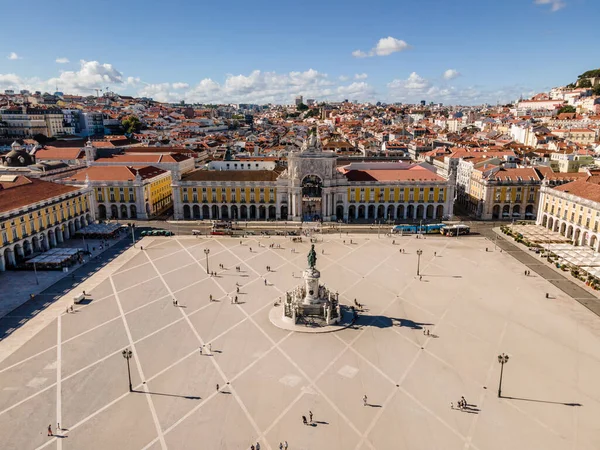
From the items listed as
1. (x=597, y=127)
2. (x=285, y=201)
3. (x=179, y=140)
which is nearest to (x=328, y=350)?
(x=285, y=201)

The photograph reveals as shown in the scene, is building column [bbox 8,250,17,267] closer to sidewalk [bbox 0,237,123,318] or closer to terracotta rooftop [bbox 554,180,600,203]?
sidewalk [bbox 0,237,123,318]

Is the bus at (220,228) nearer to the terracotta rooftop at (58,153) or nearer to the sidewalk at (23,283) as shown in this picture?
the sidewalk at (23,283)

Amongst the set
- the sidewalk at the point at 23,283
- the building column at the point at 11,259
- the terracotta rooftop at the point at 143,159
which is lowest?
the sidewalk at the point at 23,283

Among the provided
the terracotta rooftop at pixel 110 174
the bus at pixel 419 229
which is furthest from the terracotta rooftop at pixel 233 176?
the bus at pixel 419 229

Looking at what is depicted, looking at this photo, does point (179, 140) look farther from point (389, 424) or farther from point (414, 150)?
point (389, 424)

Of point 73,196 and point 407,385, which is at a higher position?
point 73,196

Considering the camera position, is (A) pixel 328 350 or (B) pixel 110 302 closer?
(A) pixel 328 350

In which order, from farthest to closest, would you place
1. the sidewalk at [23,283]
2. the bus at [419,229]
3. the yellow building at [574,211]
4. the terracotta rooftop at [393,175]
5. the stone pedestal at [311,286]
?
1. the terracotta rooftop at [393,175]
2. the bus at [419,229]
3. the yellow building at [574,211]
4. the sidewalk at [23,283]
5. the stone pedestal at [311,286]
